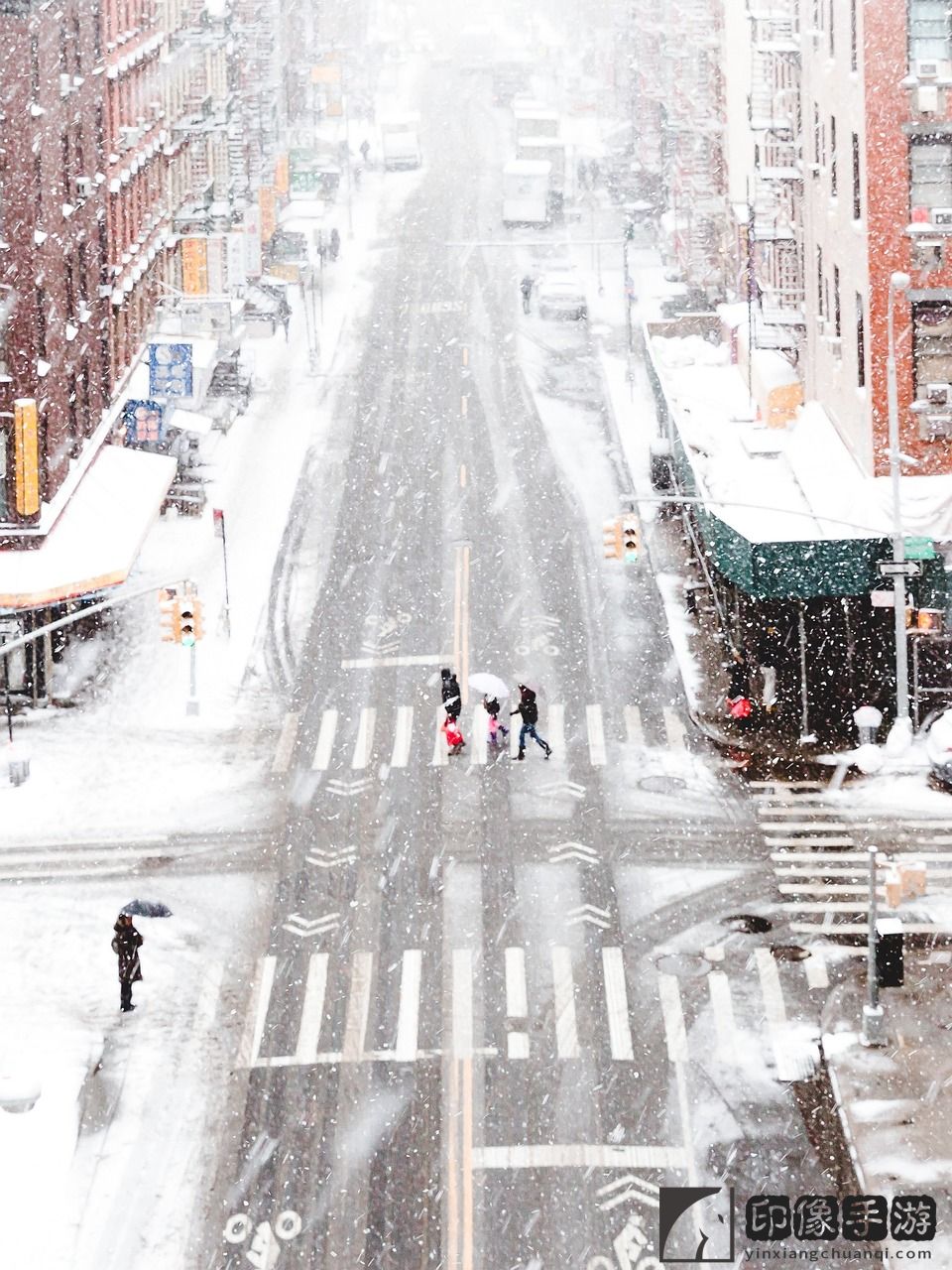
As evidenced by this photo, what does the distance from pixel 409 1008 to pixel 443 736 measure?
11.1 m

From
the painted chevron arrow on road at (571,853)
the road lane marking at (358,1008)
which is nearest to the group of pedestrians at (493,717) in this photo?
the painted chevron arrow on road at (571,853)

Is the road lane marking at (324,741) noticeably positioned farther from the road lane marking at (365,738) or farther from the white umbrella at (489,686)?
the white umbrella at (489,686)

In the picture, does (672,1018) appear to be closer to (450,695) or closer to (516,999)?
(516,999)

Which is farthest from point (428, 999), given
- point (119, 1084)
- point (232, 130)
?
point (232, 130)

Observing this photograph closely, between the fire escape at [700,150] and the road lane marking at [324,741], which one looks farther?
the fire escape at [700,150]

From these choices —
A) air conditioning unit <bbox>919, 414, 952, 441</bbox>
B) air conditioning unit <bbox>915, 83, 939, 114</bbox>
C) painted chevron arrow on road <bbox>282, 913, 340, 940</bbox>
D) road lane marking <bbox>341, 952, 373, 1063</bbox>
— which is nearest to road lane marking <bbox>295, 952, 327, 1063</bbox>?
road lane marking <bbox>341, 952, 373, 1063</bbox>

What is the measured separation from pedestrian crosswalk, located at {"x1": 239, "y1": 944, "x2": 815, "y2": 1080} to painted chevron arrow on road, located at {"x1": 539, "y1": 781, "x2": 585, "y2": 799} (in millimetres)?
6447

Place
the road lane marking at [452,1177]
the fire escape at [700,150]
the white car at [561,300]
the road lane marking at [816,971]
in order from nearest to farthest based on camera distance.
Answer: the road lane marking at [452,1177] < the road lane marking at [816,971] < the fire escape at [700,150] < the white car at [561,300]

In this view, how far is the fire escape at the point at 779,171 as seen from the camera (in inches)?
1874

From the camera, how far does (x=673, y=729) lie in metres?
38.7

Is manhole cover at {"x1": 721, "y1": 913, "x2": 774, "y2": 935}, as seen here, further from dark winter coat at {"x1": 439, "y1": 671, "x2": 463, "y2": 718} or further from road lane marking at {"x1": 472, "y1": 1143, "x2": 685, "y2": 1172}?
dark winter coat at {"x1": 439, "y1": 671, "x2": 463, "y2": 718}

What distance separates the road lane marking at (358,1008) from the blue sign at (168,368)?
2614 centimetres

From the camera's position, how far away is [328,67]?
108 m

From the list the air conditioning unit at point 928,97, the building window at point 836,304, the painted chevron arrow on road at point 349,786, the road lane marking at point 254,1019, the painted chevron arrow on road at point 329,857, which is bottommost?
the road lane marking at point 254,1019
